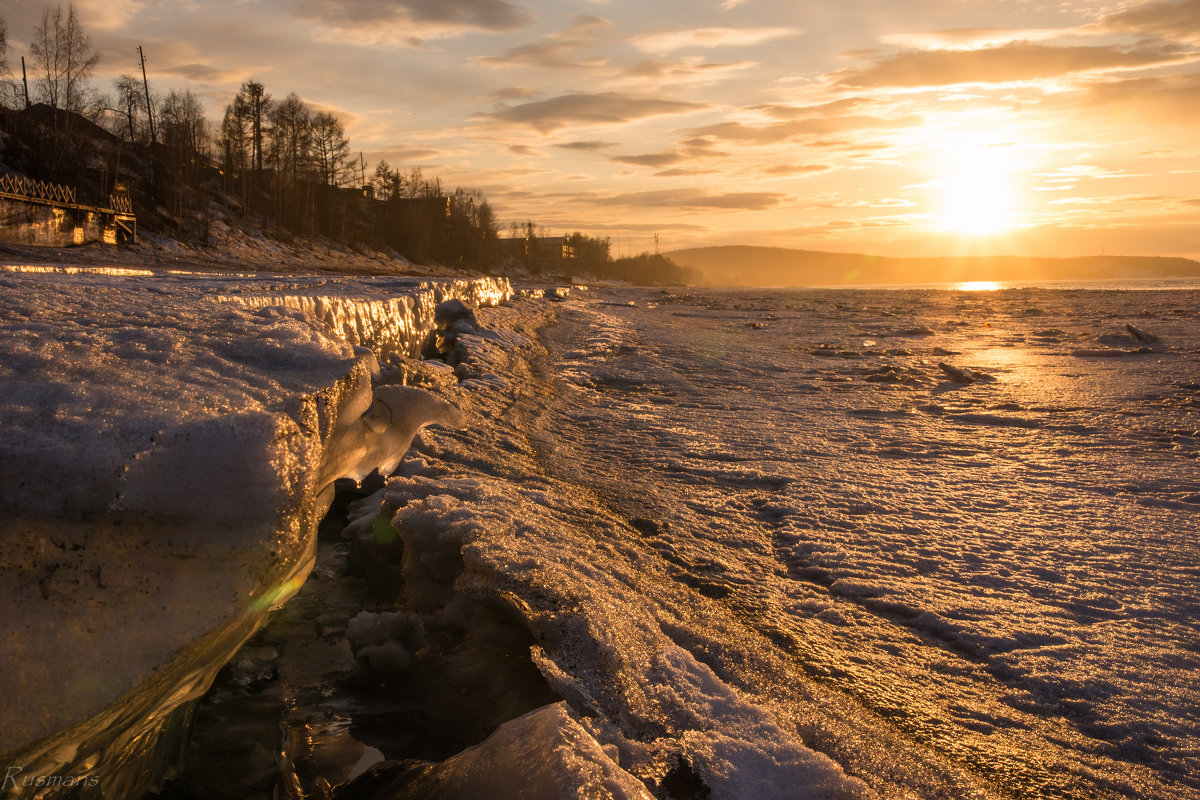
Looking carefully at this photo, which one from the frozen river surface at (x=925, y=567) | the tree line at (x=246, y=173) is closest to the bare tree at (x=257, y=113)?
the tree line at (x=246, y=173)

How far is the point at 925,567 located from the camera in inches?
111

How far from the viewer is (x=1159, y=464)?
4207 millimetres

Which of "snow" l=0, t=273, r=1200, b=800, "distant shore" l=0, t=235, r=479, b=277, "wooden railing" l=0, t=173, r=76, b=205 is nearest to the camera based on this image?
"snow" l=0, t=273, r=1200, b=800

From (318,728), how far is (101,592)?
850 mm

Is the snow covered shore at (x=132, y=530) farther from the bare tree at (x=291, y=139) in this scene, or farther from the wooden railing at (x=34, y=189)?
the bare tree at (x=291, y=139)

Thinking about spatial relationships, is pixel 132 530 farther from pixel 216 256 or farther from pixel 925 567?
pixel 216 256

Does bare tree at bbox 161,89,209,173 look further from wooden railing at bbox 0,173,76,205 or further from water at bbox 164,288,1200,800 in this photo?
water at bbox 164,288,1200,800

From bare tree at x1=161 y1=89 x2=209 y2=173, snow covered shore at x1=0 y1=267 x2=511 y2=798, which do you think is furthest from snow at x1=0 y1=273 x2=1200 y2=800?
bare tree at x1=161 y1=89 x2=209 y2=173

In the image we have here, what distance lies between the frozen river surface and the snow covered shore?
82 cm

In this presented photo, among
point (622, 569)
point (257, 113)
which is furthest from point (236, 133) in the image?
point (622, 569)

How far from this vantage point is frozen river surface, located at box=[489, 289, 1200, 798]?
1794 millimetres

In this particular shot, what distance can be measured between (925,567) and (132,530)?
257 cm

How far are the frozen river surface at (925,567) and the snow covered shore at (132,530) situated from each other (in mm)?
820

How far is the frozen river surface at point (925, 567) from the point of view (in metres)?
1.79
